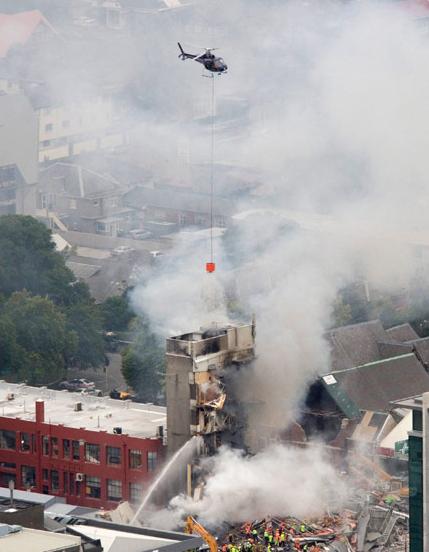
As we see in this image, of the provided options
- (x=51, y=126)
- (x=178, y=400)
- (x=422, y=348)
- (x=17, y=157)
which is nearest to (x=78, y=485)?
(x=178, y=400)

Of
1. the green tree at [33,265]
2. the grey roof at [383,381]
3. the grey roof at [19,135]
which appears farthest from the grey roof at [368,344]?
the grey roof at [19,135]

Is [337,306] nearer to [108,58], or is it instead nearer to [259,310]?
[259,310]

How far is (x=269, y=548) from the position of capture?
68.9m

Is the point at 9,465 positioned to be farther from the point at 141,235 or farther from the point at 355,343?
the point at 141,235

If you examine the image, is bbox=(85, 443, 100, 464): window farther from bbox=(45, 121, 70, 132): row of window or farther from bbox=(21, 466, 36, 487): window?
bbox=(45, 121, 70, 132): row of window

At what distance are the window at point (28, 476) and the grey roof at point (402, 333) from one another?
14.1 metres

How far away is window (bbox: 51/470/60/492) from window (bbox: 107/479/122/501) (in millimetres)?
1684

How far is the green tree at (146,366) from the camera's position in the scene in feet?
278

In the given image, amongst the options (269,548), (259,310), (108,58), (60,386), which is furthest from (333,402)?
(108,58)

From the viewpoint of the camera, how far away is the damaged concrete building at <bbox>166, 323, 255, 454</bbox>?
72188 mm

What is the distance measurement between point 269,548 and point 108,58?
147 ft

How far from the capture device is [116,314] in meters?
93.8

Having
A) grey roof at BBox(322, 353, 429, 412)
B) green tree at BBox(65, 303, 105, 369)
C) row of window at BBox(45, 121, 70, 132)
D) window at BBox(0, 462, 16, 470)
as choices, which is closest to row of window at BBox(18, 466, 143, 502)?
window at BBox(0, 462, 16, 470)

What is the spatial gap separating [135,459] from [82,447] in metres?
1.72
